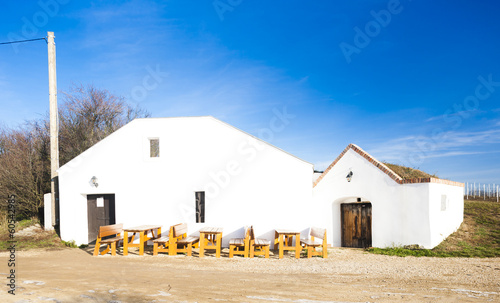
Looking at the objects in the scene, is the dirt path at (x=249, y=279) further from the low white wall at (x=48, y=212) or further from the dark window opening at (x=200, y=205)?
the low white wall at (x=48, y=212)

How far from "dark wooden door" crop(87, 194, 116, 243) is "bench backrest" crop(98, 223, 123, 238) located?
1.48 m

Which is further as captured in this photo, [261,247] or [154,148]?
[154,148]

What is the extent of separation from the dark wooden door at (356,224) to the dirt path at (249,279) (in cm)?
229

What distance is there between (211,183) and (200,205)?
3.11ft

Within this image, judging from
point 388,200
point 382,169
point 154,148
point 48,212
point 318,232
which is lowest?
point 318,232

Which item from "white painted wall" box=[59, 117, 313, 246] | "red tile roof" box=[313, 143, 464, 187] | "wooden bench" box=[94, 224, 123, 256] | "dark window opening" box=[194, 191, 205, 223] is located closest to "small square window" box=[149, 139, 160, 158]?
"white painted wall" box=[59, 117, 313, 246]

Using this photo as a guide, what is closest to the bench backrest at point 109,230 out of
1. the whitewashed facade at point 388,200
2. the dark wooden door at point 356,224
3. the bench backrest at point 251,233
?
the bench backrest at point 251,233

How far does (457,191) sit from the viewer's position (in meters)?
13.8

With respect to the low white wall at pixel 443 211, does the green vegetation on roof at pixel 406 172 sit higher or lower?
higher

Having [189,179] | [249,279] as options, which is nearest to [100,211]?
[189,179]

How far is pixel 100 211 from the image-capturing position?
12.9 m

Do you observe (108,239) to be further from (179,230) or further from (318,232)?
(318,232)

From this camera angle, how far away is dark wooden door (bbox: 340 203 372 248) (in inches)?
493

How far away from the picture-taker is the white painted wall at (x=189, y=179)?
39.3 ft
